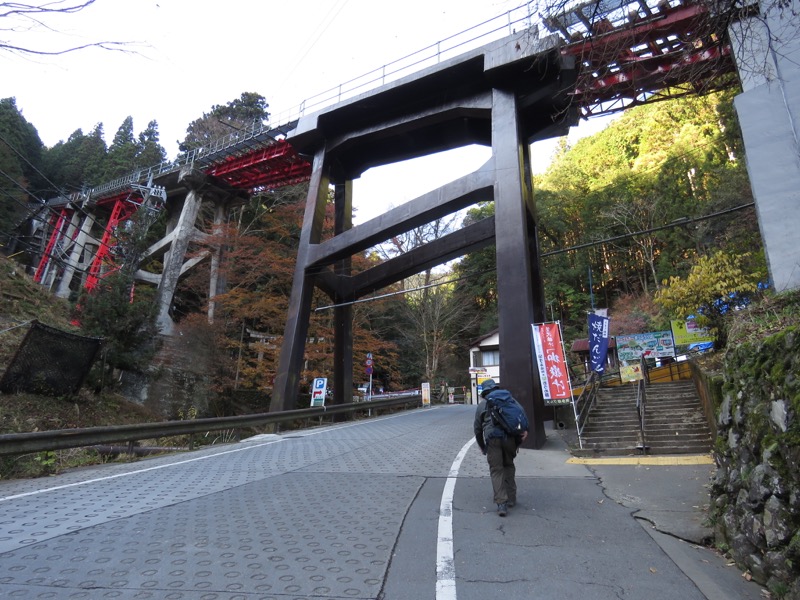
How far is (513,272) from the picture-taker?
11.7 m

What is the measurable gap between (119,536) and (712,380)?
851cm

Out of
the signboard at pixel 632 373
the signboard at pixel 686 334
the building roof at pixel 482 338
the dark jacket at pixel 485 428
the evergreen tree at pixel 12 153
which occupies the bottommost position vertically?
the dark jacket at pixel 485 428

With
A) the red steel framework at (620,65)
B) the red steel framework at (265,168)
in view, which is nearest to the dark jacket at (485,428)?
the red steel framework at (620,65)

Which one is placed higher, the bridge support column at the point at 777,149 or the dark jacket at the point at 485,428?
the bridge support column at the point at 777,149

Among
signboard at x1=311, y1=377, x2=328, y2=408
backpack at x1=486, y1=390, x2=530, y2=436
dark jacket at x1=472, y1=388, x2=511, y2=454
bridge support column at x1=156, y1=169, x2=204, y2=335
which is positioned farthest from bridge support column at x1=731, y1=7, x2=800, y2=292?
bridge support column at x1=156, y1=169, x2=204, y2=335

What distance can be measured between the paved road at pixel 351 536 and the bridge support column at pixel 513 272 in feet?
10.9

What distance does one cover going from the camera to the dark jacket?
5.41 meters

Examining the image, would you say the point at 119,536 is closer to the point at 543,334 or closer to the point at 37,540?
the point at 37,540

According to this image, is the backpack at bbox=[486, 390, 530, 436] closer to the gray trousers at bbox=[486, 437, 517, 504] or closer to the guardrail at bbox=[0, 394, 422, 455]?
the gray trousers at bbox=[486, 437, 517, 504]

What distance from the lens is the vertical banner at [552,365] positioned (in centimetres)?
1076

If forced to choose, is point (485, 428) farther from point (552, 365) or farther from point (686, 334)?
point (686, 334)

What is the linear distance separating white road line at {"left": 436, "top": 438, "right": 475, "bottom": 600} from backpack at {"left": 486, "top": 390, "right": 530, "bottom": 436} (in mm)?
1160

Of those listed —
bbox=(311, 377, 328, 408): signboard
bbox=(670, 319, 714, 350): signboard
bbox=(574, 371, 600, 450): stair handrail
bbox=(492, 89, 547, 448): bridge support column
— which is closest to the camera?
bbox=(492, 89, 547, 448): bridge support column

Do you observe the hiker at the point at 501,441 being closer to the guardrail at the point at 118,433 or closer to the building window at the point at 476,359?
the guardrail at the point at 118,433
